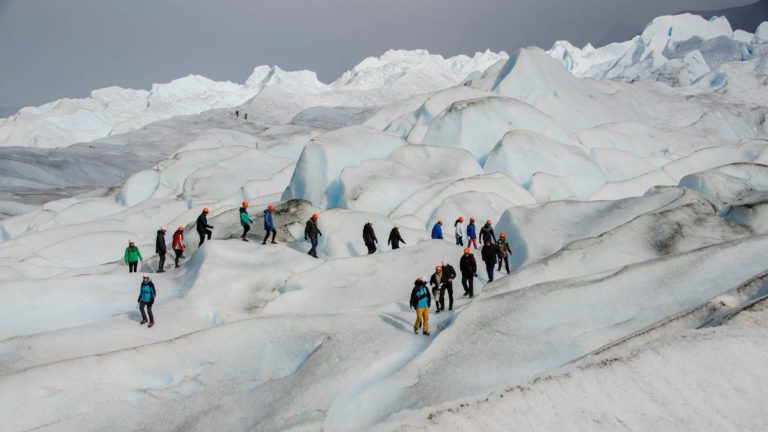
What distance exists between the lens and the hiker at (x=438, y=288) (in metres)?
15.5

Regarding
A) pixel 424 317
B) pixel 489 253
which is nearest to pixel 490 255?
pixel 489 253

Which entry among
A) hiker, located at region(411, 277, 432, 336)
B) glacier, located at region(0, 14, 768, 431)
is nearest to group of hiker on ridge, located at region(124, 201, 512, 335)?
hiker, located at region(411, 277, 432, 336)

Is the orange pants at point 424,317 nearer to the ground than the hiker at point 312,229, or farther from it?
nearer to the ground

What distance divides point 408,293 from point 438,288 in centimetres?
318

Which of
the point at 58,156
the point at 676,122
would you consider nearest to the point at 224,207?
the point at 676,122

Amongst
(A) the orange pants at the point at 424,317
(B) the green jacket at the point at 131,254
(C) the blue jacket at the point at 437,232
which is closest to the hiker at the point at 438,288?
(A) the orange pants at the point at 424,317

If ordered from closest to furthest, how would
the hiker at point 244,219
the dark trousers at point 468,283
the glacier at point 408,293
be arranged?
1. the glacier at point 408,293
2. the dark trousers at point 468,283
3. the hiker at point 244,219

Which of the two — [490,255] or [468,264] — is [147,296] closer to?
[468,264]

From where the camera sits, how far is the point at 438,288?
51.6 feet

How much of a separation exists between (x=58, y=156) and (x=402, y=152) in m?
67.8

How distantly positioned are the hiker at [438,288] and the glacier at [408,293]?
38 cm

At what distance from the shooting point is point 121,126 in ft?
545

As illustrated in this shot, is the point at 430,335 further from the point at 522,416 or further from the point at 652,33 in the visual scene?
the point at 652,33

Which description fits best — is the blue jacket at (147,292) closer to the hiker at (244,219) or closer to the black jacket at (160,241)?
the black jacket at (160,241)
